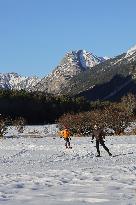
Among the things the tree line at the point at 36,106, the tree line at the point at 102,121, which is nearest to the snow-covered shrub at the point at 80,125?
the tree line at the point at 102,121

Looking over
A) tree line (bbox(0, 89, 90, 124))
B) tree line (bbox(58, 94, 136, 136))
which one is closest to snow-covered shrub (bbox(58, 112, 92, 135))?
tree line (bbox(58, 94, 136, 136))

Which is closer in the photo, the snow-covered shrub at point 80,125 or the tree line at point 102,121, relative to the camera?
the tree line at point 102,121

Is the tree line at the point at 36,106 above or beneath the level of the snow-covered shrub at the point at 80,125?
above

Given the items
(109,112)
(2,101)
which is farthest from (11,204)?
(2,101)

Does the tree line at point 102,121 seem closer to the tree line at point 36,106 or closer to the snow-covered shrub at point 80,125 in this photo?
the snow-covered shrub at point 80,125

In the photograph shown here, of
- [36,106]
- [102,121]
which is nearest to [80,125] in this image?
[102,121]

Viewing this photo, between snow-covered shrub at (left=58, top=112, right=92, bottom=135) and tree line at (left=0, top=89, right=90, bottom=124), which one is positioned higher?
tree line at (left=0, top=89, right=90, bottom=124)

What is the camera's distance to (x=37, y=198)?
988 cm

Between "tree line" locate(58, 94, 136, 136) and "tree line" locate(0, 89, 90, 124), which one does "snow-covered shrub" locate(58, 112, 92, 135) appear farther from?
"tree line" locate(0, 89, 90, 124)

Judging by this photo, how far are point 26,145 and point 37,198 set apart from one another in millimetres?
24058

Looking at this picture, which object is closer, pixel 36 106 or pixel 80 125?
pixel 80 125

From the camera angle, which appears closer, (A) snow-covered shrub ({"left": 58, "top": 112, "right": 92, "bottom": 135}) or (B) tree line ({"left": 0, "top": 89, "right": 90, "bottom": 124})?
(A) snow-covered shrub ({"left": 58, "top": 112, "right": 92, "bottom": 135})

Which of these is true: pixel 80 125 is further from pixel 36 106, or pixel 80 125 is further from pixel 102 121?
pixel 36 106

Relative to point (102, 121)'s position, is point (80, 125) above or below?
below
